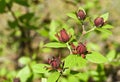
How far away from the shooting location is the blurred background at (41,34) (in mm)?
3571

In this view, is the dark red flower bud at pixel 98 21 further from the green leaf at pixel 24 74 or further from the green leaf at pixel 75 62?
the green leaf at pixel 24 74

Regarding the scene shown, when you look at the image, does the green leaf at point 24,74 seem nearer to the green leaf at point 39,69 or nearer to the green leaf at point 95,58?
the green leaf at point 39,69

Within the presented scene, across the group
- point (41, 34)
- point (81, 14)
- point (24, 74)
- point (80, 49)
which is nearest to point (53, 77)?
point (80, 49)

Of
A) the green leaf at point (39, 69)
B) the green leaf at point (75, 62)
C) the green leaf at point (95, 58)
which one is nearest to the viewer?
the green leaf at point (75, 62)

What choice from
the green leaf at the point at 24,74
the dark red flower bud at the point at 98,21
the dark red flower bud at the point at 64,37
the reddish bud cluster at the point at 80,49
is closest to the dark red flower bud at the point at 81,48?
the reddish bud cluster at the point at 80,49

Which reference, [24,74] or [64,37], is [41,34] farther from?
[64,37]

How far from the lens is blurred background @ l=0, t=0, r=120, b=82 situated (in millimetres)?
3571

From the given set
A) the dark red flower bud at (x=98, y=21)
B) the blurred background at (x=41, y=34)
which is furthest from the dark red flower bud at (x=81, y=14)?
the blurred background at (x=41, y=34)

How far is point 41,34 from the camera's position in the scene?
3.48 metres

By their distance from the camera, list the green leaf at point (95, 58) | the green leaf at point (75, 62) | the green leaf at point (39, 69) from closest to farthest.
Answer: the green leaf at point (75, 62) < the green leaf at point (95, 58) < the green leaf at point (39, 69)

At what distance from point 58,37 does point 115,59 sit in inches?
37.4

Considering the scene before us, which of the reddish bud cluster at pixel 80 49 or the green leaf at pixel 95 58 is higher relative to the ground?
the reddish bud cluster at pixel 80 49

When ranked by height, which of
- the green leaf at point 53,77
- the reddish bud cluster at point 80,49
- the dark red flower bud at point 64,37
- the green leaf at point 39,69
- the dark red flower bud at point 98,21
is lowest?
the green leaf at point 53,77

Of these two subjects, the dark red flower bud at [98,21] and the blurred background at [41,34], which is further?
the blurred background at [41,34]
